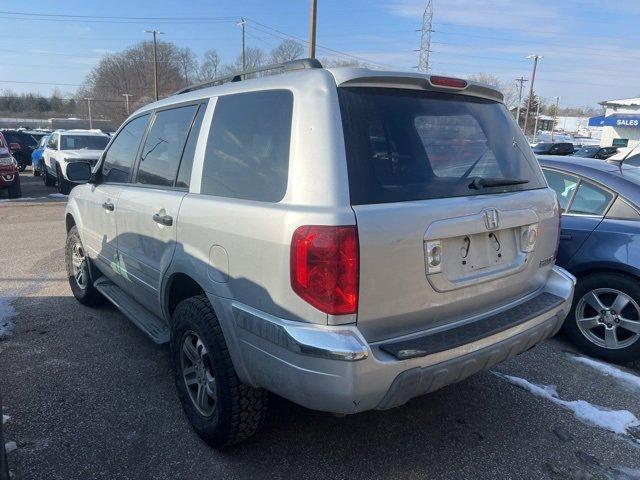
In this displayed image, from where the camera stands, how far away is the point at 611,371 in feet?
12.2

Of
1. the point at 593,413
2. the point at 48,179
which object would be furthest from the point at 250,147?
the point at 48,179

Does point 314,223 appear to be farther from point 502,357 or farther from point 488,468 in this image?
point 488,468

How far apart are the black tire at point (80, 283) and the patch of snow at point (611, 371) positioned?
14.2 ft

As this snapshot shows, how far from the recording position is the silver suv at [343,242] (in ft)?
6.59

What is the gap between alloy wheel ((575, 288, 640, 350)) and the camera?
3783 millimetres

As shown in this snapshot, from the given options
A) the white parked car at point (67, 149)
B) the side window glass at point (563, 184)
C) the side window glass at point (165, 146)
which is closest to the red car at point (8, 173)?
the white parked car at point (67, 149)

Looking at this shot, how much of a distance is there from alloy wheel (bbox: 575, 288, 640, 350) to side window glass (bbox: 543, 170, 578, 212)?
0.82 meters

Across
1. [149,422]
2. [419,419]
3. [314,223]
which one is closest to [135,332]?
[149,422]

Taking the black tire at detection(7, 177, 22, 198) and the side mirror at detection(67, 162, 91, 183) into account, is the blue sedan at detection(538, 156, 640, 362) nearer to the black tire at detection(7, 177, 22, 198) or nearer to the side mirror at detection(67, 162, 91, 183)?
the side mirror at detection(67, 162, 91, 183)

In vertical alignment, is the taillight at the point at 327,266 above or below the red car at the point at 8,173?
above

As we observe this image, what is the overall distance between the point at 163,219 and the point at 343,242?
142cm

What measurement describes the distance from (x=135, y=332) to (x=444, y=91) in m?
3.21

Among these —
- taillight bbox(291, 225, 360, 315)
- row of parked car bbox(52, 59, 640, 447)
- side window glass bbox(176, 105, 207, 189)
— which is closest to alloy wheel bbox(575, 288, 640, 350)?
row of parked car bbox(52, 59, 640, 447)

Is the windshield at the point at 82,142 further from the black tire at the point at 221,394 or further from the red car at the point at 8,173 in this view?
the black tire at the point at 221,394
